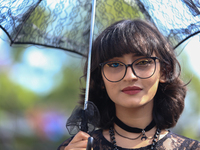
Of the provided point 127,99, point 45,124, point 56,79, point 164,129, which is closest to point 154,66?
point 127,99

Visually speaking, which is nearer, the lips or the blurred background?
the lips

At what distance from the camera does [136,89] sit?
1.96 metres

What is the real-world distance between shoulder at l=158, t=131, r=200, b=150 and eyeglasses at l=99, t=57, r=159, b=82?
52 cm

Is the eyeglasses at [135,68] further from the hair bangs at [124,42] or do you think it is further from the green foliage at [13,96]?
the green foliage at [13,96]

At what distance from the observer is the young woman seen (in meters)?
1.97

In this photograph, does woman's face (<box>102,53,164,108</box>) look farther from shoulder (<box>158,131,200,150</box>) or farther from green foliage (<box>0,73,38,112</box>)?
green foliage (<box>0,73,38,112</box>)

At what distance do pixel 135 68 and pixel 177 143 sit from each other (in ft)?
2.18

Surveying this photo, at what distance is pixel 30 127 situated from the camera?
13.7m

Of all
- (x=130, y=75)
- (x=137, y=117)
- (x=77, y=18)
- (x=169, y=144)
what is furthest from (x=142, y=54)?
(x=77, y=18)

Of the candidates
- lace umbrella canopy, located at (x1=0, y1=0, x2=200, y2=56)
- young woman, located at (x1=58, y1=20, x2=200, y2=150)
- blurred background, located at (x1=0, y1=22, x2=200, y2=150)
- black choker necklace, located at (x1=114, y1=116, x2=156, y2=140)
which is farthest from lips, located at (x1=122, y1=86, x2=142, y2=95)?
blurred background, located at (x1=0, y1=22, x2=200, y2=150)

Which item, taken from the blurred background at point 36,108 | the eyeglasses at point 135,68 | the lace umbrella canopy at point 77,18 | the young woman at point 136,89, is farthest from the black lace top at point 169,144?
the blurred background at point 36,108

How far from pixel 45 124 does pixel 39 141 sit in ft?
3.41

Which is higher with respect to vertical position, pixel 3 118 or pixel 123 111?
pixel 123 111

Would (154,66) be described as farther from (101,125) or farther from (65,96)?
(65,96)
